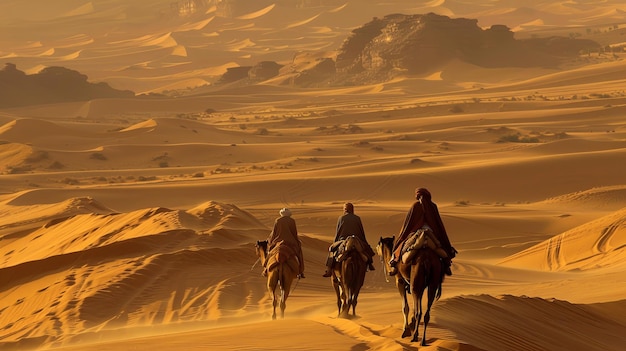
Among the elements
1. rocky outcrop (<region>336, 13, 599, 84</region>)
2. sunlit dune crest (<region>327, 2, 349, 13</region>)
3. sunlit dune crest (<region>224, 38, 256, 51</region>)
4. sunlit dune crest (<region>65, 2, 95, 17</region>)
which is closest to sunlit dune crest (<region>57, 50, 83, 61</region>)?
sunlit dune crest (<region>224, 38, 256, 51</region>)

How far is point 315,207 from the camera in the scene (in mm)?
26812

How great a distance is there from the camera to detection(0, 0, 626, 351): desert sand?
11992mm

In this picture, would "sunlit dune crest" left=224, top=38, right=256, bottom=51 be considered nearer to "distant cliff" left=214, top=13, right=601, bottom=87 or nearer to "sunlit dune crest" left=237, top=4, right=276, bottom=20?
"sunlit dune crest" left=237, top=4, right=276, bottom=20

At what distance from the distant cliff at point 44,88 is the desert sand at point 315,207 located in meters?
2.81

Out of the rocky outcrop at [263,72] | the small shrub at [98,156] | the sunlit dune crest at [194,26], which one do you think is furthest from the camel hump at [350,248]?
the sunlit dune crest at [194,26]

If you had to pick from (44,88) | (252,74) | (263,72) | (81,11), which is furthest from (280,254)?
(81,11)

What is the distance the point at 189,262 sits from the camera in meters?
16.5

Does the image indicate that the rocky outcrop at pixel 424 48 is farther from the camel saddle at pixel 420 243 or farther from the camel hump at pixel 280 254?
the camel saddle at pixel 420 243

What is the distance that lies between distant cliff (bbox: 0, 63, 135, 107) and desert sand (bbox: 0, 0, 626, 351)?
281cm

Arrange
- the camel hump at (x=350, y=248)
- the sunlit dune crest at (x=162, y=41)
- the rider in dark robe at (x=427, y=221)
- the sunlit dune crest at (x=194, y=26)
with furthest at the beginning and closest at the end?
the sunlit dune crest at (x=194, y=26)
the sunlit dune crest at (x=162, y=41)
the camel hump at (x=350, y=248)
the rider in dark robe at (x=427, y=221)

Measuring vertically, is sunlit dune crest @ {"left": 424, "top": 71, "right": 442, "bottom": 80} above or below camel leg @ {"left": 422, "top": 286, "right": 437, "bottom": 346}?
above

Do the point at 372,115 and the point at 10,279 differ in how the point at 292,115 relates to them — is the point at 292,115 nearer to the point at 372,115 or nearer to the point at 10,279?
the point at 372,115

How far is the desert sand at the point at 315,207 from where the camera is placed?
12.0 metres

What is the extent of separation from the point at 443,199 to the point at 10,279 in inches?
602
